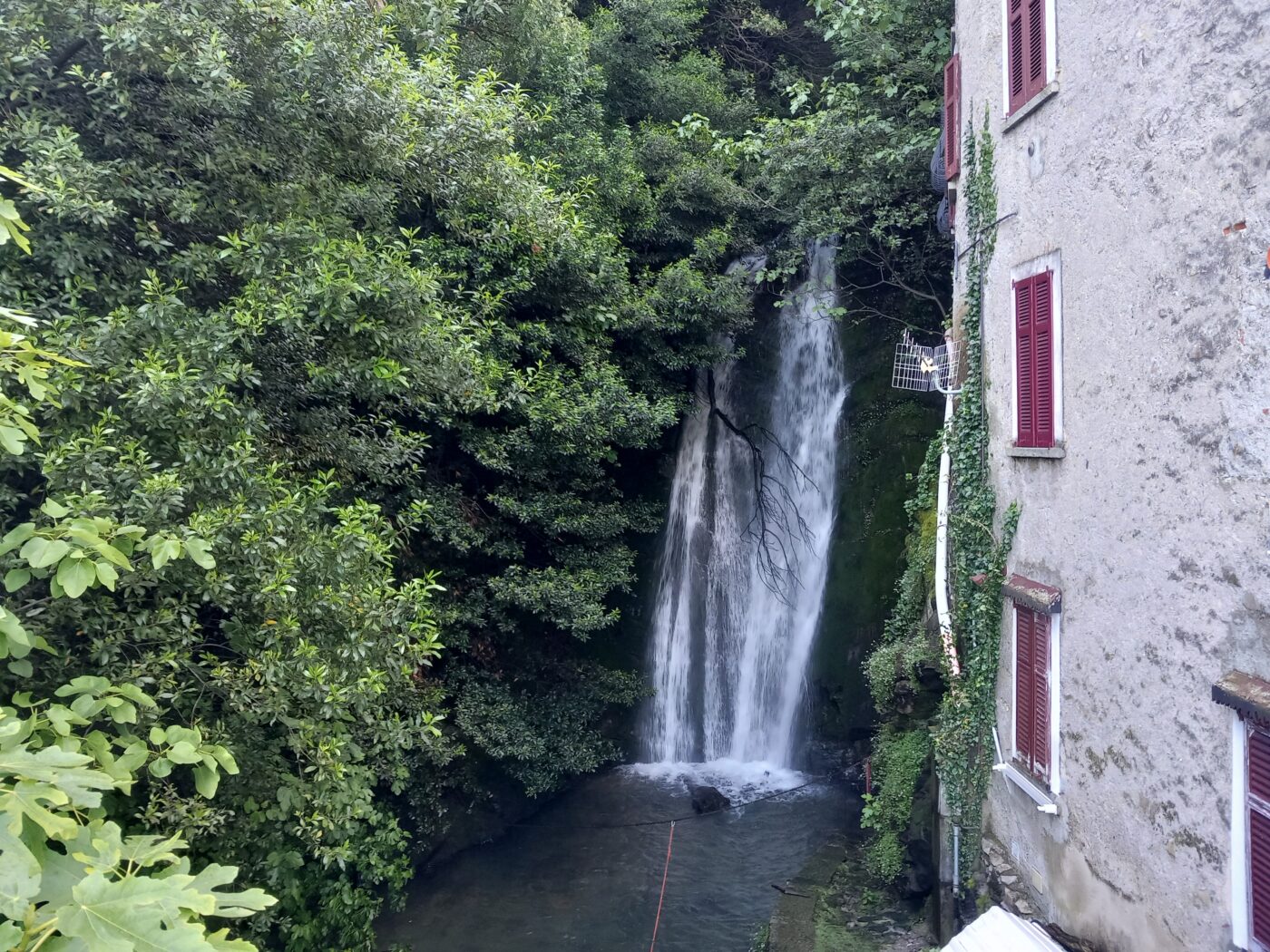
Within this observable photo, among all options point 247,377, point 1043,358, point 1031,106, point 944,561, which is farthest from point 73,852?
point 1031,106

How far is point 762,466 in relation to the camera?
13016 millimetres

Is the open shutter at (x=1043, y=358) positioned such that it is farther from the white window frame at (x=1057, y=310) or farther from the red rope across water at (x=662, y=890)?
the red rope across water at (x=662, y=890)

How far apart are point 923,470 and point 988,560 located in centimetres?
195

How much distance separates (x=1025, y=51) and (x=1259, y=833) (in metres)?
5.74

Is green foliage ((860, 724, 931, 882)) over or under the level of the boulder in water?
over

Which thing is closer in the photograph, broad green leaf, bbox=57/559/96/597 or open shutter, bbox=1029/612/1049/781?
broad green leaf, bbox=57/559/96/597

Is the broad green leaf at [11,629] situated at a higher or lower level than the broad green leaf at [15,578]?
lower

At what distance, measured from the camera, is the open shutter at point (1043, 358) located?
6.29 meters

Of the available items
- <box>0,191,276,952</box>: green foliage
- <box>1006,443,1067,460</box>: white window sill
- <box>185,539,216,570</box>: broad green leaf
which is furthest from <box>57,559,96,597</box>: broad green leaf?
<box>1006,443,1067,460</box>: white window sill

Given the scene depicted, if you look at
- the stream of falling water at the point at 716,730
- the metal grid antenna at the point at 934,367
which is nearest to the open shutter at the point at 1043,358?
the metal grid antenna at the point at 934,367

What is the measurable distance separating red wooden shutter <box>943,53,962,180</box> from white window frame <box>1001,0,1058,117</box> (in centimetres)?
115

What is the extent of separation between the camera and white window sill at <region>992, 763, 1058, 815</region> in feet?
20.0

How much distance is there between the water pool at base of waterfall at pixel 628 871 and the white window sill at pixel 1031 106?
8.11m

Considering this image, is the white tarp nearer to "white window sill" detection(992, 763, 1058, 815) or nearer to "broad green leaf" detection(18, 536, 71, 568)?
"white window sill" detection(992, 763, 1058, 815)
